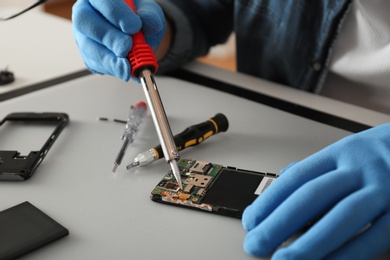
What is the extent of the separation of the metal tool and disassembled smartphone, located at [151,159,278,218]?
85 millimetres

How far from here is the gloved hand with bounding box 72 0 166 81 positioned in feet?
2.49

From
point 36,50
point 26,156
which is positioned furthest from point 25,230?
point 36,50

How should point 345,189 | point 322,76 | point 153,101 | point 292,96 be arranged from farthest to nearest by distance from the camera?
point 322,76, point 292,96, point 153,101, point 345,189

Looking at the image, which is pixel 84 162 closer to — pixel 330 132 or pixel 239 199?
pixel 239 199

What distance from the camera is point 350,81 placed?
1.09m

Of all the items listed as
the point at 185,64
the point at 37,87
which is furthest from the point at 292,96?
the point at 37,87

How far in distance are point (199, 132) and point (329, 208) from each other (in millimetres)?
271

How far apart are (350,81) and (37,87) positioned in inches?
23.6

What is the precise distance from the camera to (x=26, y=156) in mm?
762

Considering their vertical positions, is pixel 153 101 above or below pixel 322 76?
above

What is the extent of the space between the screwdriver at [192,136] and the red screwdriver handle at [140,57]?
0.11 m

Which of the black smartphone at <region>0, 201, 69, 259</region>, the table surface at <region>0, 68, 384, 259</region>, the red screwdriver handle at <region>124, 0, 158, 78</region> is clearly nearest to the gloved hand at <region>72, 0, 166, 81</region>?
the red screwdriver handle at <region>124, 0, 158, 78</region>

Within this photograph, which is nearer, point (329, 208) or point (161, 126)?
point (329, 208)

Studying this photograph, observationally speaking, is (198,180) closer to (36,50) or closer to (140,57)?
(140,57)
